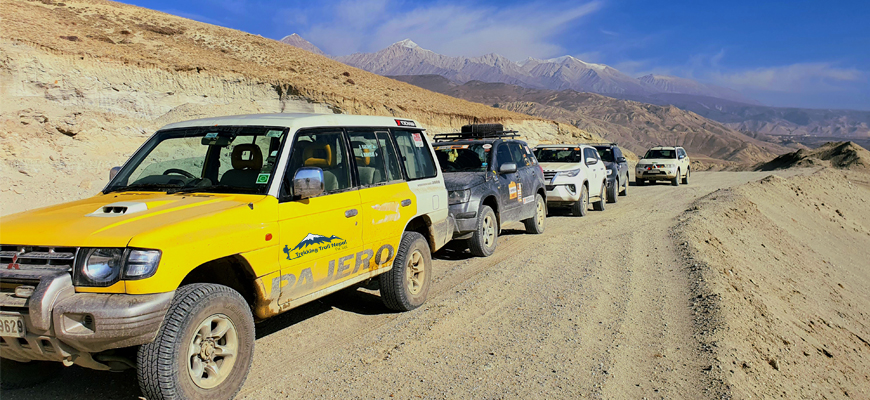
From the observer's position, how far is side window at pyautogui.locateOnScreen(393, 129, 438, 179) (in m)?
5.95

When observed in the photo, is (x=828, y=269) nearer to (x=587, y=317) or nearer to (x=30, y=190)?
(x=587, y=317)

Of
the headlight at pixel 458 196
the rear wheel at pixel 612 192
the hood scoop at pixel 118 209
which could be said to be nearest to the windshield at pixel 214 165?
the hood scoop at pixel 118 209

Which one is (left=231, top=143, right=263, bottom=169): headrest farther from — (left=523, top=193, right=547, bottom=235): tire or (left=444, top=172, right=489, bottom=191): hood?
(left=523, top=193, right=547, bottom=235): tire

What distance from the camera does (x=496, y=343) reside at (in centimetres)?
503

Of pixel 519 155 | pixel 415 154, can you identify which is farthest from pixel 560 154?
pixel 415 154

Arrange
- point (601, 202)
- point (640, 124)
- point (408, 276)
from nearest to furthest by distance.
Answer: point (408, 276), point (601, 202), point (640, 124)

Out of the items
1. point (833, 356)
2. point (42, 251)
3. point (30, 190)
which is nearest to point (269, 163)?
point (42, 251)

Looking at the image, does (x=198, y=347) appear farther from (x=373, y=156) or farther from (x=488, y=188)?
(x=488, y=188)

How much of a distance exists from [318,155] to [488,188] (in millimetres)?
4320

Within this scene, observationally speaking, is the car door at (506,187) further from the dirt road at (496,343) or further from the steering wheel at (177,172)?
the steering wheel at (177,172)

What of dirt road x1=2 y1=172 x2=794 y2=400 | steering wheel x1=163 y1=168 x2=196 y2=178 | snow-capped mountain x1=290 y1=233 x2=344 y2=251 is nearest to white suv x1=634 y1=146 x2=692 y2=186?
dirt road x1=2 y1=172 x2=794 y2=400

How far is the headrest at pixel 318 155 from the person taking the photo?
470 centimetres

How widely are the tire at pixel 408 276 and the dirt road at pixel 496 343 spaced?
164 millimetres

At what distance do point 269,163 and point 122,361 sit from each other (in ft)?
5.69
